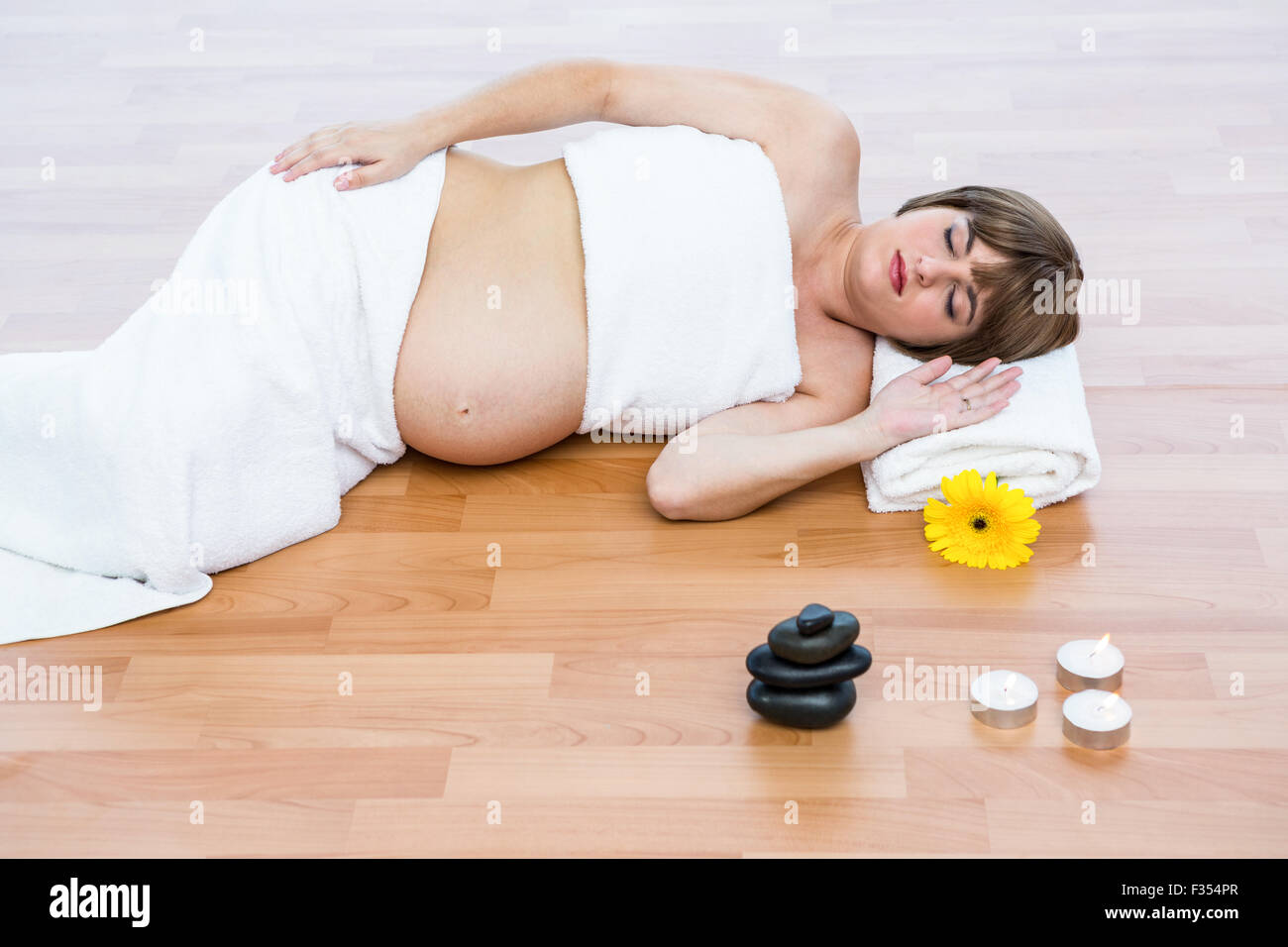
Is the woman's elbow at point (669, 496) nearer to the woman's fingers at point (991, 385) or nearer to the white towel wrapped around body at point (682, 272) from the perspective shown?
the white towel wrapped around body at point (682, 272)

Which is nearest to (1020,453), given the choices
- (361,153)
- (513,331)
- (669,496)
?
(669,496)

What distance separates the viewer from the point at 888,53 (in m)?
3.05

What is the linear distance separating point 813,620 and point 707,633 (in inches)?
11.0

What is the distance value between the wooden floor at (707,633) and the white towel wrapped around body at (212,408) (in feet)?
0.26

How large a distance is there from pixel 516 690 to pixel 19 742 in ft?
2.05

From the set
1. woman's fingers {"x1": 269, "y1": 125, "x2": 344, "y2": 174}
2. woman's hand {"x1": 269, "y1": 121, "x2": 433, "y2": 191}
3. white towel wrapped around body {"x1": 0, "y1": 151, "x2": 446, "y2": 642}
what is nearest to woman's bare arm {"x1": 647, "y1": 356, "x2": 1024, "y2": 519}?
white towel wrapped around body {"x1": 0, "y1": 151, "x2": 446, "y2": 642}

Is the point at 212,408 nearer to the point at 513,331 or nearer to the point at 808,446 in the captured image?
the point at 513,331

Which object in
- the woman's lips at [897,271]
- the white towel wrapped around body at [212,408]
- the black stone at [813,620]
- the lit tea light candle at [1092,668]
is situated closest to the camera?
the black stone at [813,620]

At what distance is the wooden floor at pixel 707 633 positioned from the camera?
1.51m

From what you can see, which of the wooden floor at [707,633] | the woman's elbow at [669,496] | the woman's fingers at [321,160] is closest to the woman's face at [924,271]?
the wooden floor at [707,633]

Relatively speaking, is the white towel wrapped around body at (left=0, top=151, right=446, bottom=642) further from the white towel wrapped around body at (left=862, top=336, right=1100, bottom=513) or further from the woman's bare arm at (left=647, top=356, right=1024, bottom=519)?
the white towel wrapped around body at (left=862, top=336, right=1100, bottom=513)

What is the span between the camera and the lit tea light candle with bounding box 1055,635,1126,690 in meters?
1.61

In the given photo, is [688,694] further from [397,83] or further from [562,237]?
[397,83]

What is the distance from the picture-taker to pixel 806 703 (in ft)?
5.08
